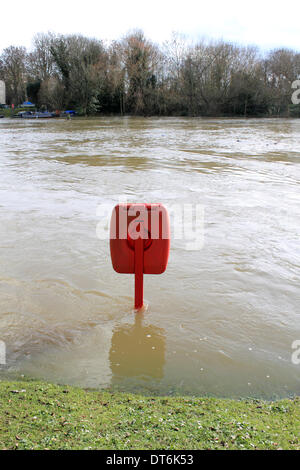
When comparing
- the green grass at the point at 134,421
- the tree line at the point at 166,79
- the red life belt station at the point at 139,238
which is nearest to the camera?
the green grass at the point at 134,421

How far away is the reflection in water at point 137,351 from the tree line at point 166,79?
53992 mm

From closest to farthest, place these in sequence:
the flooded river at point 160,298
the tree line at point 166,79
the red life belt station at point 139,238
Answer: the flooded river at point 160,298, the red life belt station at point 139,238, the tree line at point 166,79

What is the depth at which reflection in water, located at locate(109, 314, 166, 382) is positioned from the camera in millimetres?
3069

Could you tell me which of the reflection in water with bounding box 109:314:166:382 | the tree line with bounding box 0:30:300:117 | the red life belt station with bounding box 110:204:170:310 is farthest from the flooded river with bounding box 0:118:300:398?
the tree line with bounding box 0:30:300:117

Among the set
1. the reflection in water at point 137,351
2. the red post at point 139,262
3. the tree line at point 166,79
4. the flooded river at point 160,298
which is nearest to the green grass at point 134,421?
the flooded river at point 160,298

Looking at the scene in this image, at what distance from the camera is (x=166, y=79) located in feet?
204

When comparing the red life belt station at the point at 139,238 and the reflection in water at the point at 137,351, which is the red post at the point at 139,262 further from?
the reflection in water at the point at 137,351

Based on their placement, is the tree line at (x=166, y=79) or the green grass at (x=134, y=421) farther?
the tree line at (x=166, y=79)

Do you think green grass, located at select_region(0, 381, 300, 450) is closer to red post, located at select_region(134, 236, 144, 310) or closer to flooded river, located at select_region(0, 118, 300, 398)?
flooded river, located at select_region(0, 118, 300, 398)

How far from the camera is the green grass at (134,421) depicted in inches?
81.7

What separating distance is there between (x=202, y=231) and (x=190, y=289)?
2067 millimetres

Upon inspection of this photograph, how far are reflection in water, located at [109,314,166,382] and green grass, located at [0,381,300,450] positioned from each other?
385 mm

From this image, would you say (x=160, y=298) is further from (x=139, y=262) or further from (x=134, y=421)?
(x=134, y=421)

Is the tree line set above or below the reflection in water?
above
